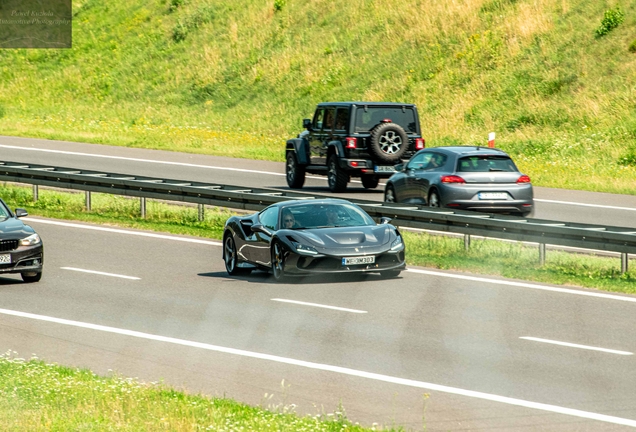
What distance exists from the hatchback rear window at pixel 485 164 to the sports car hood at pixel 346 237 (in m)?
5.25

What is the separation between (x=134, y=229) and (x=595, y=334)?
41.1 feet

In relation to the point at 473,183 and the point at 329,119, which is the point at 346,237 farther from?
the point at 329,119

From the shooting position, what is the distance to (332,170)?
2775 cm

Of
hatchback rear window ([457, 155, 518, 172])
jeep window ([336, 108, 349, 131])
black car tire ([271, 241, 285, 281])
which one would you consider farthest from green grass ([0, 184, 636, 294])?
jeep window ([336, 108, 349, 131])

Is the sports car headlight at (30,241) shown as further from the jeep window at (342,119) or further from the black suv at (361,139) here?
the jeep window at (342,119)

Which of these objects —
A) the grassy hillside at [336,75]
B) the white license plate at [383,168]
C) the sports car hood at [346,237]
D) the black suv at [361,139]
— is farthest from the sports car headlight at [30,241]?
the grassy hillside at [336,75]

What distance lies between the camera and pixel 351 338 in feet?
39.5

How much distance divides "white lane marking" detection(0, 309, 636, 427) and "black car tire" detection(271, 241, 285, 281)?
148 inches

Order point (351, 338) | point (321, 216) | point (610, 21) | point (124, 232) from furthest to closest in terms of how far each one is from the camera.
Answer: point (610, 21) < point (124, 232) < point (321, 216) < point (351, 338)

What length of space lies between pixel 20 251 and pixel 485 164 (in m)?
9.14

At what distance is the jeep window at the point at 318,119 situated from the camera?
28.3 meters

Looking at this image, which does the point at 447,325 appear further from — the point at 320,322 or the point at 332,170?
the point at 332,170

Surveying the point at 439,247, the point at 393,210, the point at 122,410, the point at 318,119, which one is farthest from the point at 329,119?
the point at 122,410

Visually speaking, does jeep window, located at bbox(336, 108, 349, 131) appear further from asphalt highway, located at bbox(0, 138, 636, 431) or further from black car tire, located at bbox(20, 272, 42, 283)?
black car tire, located at bbox(20, 272, 42, 283)
